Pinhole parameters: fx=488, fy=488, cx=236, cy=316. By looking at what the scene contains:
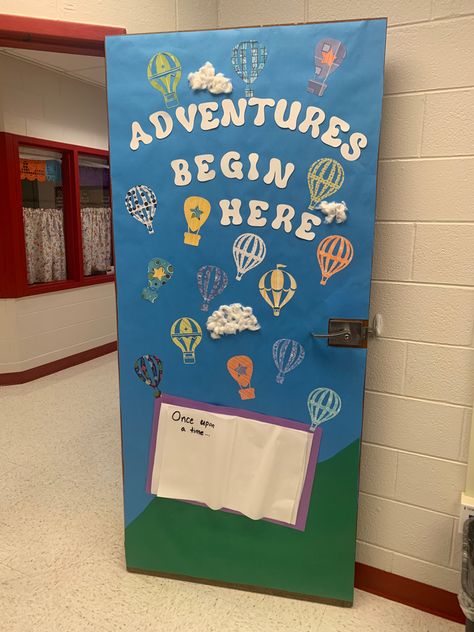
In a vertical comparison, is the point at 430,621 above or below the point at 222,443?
below

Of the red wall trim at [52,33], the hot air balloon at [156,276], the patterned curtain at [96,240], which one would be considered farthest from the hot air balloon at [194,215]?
the patterned curtain at [96,240]

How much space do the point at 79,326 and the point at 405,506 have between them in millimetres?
3737

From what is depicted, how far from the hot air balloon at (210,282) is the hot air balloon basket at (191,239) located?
9 cm

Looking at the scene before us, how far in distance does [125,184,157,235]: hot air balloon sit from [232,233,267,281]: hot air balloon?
1.01ft

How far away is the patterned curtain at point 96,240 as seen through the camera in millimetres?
4910

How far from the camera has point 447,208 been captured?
60.6 inches

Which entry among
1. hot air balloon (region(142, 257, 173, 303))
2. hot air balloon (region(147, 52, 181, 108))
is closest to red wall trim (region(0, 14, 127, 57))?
hot air balloon (region(147, 52, 181, 108))

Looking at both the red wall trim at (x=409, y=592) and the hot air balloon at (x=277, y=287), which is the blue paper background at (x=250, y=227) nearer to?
the hot air balloon at (x=277, y=287)

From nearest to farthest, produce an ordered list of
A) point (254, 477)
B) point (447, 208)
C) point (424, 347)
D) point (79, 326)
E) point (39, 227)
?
point (447, 208) < point (424, 347) < point (254, 477) < point (39, 227) < point (79, 326)

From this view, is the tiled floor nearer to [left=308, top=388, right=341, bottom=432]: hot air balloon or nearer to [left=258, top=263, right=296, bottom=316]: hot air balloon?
[left=308, top=388, right=341, bottom=432]: hot air balloon

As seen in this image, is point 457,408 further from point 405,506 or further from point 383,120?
point 383,120

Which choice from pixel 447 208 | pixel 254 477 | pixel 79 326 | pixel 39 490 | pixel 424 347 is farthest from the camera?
pixel 79 326

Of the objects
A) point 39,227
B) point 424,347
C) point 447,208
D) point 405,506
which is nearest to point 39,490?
point 405,506

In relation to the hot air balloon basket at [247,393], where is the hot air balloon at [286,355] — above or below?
above
